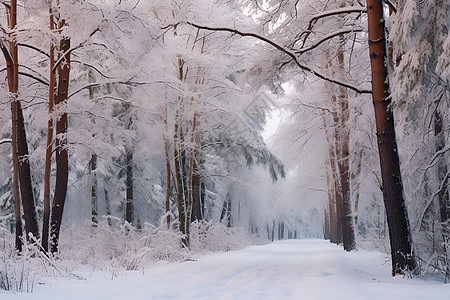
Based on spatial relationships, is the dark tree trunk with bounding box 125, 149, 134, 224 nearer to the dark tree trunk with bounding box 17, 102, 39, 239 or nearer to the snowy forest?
the snowy forest

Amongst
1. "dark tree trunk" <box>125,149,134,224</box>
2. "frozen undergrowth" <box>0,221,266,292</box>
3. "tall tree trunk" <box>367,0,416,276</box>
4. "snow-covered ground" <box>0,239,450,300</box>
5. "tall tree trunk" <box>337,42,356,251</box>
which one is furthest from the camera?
"dark tree trunk" <box>125,149,134,224</box>

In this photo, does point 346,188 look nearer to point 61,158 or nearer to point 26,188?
point 61,158

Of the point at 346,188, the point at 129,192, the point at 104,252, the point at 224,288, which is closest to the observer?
the point at 224,288

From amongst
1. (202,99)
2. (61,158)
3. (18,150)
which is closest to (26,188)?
(18,150)

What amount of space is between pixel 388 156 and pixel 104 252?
7.54 m

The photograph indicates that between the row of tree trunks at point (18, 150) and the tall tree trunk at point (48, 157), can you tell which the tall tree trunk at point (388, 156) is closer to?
the tall tree trunk at point (48, 157)

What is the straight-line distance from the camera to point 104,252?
35.2ft

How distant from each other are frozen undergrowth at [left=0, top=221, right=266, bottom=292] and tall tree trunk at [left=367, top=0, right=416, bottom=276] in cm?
458

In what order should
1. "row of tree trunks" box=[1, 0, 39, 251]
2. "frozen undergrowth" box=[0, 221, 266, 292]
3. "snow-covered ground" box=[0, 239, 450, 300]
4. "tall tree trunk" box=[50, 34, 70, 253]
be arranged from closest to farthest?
"snow-covered ground" box=[0, 239, 450, 300], "frozen undergrowth" box=[0, 221, 266, 292], "row of tree trunks" box=[1, 0, 39, 251], "tall tree trunk" box=[50, 34, 70, 253]

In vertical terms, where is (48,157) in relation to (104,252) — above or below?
above

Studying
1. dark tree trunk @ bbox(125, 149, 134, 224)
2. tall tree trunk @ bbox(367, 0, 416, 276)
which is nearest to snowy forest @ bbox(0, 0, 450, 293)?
tall tree trunk @ bbox(367, 0, 416, 276)

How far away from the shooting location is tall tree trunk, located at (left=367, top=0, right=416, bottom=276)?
6633 mm

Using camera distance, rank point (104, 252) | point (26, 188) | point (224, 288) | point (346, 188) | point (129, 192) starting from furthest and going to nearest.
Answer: point (129, 192) < point (346, 188) < point (104, 252) < point (26, 188) < point (224, 288)

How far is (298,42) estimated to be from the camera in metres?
9.31
